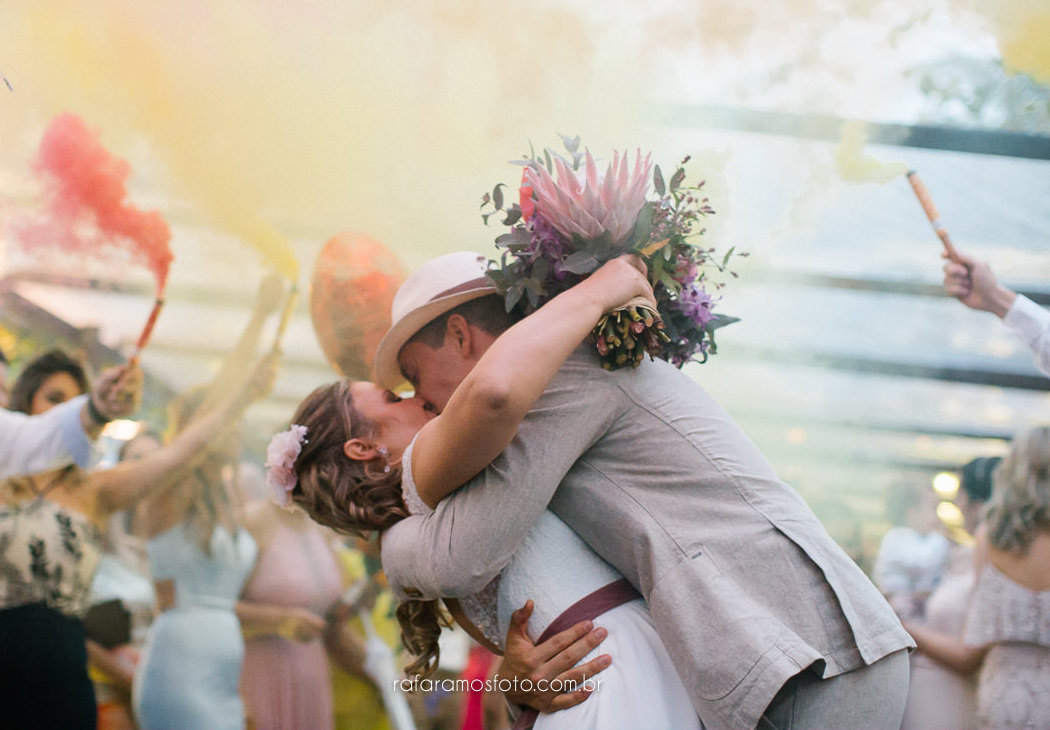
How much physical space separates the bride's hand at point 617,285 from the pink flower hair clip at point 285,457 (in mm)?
631

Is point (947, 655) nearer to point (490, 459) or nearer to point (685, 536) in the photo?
point (685, 536)

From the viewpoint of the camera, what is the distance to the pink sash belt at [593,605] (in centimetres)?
132

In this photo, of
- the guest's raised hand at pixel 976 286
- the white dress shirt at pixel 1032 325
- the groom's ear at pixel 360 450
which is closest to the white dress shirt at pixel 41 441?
the groom's ear at pixel 360 450

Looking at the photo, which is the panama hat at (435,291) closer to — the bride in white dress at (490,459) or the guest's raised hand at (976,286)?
the bride in white dress at (490,459)

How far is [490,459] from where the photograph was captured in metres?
1.16

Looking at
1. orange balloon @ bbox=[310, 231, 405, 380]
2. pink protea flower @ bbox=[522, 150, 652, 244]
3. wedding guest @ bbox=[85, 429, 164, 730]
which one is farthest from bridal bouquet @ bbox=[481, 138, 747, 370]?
wedding guest @ bbox=[85, 429, 164, 730]

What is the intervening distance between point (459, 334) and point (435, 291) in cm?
8

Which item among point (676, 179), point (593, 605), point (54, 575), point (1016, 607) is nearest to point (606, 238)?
point (676, 179)

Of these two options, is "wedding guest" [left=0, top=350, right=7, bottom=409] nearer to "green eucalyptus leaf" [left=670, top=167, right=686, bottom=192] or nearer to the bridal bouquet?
the bridal bouquet

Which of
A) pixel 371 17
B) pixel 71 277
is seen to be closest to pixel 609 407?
pixel 371 17

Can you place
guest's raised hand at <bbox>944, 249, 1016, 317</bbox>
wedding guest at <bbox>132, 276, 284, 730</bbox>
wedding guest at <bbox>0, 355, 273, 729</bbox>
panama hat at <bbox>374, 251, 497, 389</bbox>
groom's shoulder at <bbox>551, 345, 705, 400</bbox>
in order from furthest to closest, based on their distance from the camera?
wedding guest at <bbox>132, 276, 284, 730</bbox> → wedding guest at <bbox>0, 355, 273, 729</bbox> → guest's raised hand at <bbox>944, 249, 1016, 317</bbox> → panama hat at <bbox>374, 251, 497, 389</bbox> → groom's shoulder at <bbox>551, 345, 705, 400</bbox>

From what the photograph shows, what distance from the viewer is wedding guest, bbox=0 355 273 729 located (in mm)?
3250

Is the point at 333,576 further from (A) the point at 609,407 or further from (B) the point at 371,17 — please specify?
(A) the point at 609,407

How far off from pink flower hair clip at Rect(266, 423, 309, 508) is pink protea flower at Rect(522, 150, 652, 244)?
2.06ft
